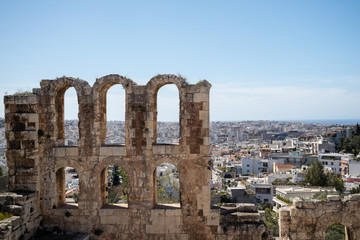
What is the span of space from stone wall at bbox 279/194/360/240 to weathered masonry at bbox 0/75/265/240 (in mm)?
2870

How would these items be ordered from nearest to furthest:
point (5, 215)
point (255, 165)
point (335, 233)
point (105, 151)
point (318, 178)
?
point (5, 215) → point (105, 151) → point (335, 233) → point (318, 178) → point (255, 165)

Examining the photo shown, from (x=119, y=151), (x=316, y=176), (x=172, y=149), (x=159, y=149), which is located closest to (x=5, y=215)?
(x=119, y=151)

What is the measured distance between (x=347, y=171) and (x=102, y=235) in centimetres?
7499

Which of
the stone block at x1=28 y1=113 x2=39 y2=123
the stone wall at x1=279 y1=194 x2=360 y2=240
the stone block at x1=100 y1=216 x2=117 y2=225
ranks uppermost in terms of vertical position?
the stone block at x1=28 y1=113 x2=39 y2=123

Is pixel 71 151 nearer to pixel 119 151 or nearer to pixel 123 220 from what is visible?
pixel 119 151

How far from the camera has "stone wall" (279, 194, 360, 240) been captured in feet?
44.6

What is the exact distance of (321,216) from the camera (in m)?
13.7

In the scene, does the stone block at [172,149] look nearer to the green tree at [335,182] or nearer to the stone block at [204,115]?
the stone block at [204,115]

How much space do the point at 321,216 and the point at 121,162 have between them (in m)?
8.47

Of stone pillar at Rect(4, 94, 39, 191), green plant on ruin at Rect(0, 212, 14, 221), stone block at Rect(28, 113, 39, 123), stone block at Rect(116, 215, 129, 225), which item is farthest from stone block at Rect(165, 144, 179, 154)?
green plant on ruin at Rect(0, 212, 14, 221)

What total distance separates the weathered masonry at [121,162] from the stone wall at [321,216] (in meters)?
2.87

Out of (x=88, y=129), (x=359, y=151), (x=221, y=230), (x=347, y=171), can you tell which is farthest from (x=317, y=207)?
(x=359, y=151)

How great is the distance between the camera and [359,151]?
306ft

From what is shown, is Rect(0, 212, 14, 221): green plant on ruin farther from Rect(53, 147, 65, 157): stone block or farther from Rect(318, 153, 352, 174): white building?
Rect(318, 153, 352, 174): white building
